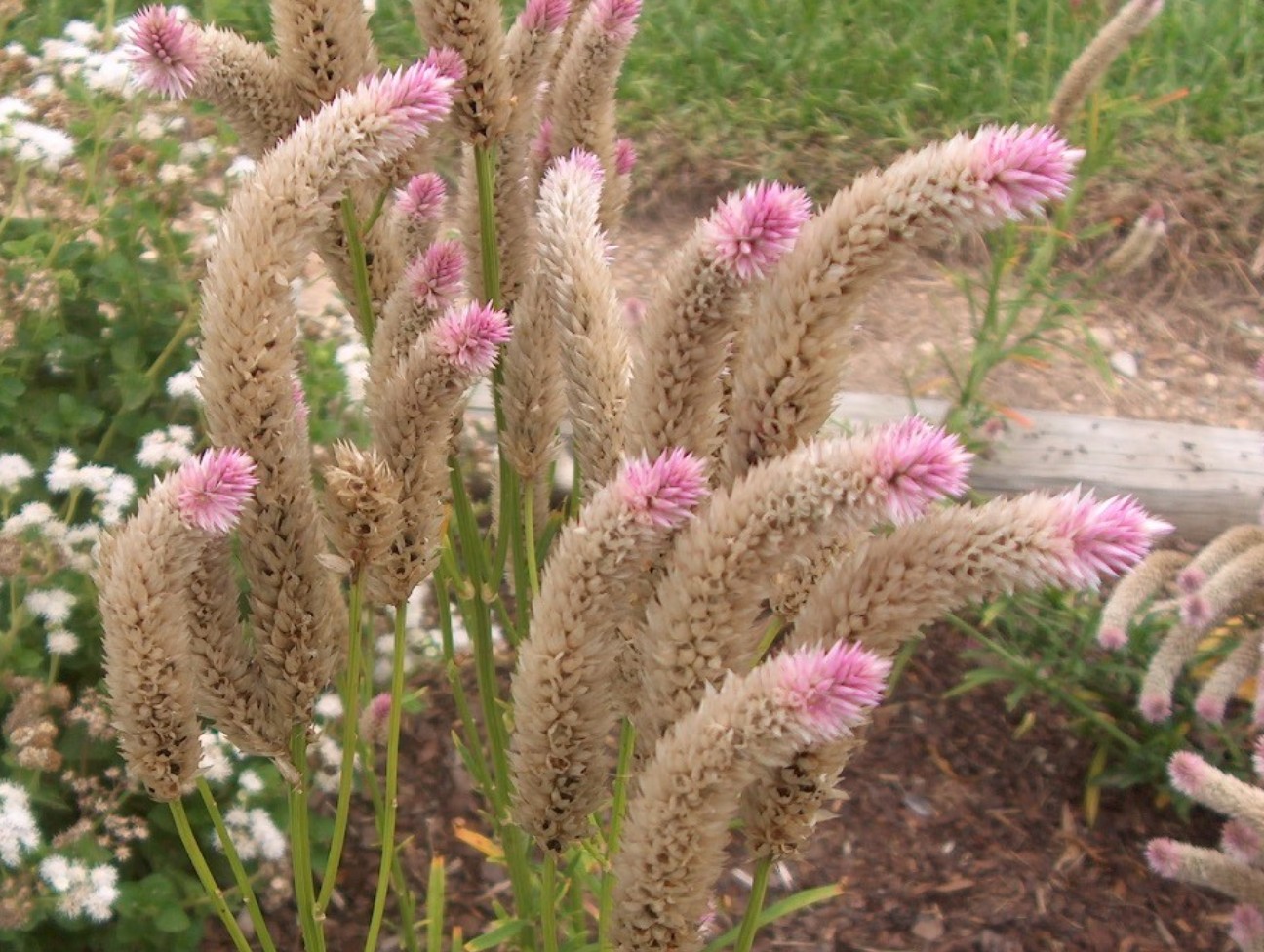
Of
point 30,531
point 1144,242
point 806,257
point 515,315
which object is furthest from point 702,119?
point 806,257

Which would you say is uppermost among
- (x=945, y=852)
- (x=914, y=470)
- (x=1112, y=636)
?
(x=914, y=470)

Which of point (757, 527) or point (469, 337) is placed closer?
point (757, 527)

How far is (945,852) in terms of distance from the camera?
343 cm

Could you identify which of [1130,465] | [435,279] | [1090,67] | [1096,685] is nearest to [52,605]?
[435,279]

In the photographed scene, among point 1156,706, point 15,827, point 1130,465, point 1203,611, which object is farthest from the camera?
point 1130,465

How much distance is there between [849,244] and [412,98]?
0.40 metres

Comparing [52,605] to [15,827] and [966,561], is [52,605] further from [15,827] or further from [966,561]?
[966,561]

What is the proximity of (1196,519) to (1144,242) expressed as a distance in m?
0.91

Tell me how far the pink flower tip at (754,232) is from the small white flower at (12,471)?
1791 mm

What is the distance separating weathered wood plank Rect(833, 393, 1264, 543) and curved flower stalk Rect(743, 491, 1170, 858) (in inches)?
118

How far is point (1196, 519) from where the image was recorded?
4289mm

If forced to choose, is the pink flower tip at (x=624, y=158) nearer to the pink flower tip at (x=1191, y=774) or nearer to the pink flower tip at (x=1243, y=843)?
the pink flower tip at (x=1191, y=774)

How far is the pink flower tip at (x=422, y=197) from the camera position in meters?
1.79

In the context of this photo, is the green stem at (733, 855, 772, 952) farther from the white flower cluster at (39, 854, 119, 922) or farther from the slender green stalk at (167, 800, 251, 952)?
the white flower cluster at (39, 854, 119, 922)
